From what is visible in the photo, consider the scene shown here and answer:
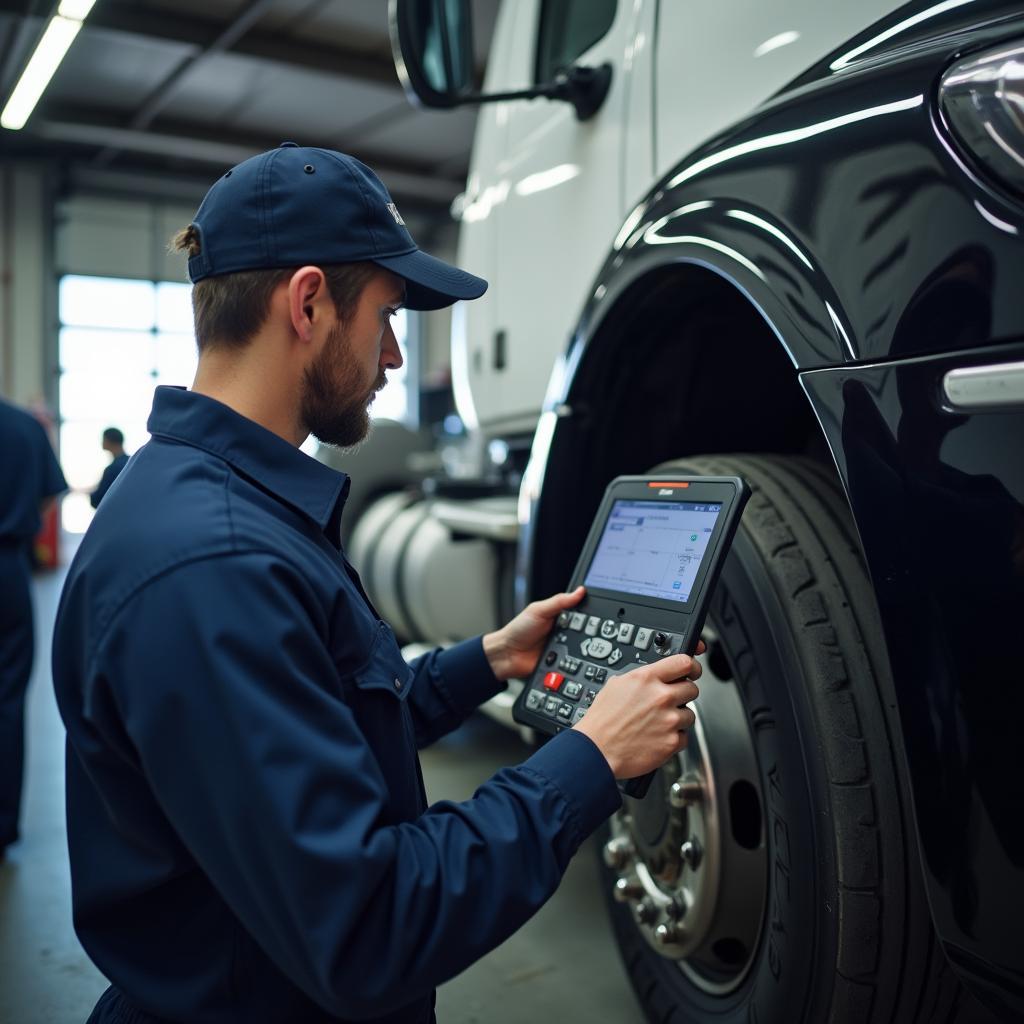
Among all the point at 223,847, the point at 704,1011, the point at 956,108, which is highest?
the point at 956,108

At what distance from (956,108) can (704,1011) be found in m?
1.15

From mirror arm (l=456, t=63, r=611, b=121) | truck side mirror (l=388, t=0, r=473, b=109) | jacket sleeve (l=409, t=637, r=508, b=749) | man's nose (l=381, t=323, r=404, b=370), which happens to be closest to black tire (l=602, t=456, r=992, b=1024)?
jacket sleeve (l=409, t=637, r=508, b=749)

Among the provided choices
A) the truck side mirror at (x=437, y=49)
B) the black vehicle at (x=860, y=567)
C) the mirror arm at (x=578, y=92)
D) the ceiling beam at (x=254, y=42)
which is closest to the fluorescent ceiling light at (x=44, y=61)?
the ceiling beam at (x=254, y=42)

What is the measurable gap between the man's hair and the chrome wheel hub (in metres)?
0.67

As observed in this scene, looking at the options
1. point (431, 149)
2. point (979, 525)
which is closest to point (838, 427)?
point (979, 525)

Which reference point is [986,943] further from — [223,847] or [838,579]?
[223,847]

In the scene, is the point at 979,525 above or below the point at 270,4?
below

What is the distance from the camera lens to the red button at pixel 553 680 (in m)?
1.30

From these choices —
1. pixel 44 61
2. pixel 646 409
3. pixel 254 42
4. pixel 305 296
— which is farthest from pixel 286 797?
pixel 254 42

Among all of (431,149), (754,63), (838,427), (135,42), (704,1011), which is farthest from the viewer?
(431,149)

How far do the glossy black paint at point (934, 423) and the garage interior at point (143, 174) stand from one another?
1.77 metres

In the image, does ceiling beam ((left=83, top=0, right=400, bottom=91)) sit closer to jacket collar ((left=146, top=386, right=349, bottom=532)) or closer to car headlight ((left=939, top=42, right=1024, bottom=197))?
jacket collar ((left=146, top=386, right=349, bottom=532))

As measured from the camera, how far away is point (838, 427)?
1.02 meters

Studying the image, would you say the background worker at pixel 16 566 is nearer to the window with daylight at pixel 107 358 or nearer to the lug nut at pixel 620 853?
the lug nut at pixel 620 853
